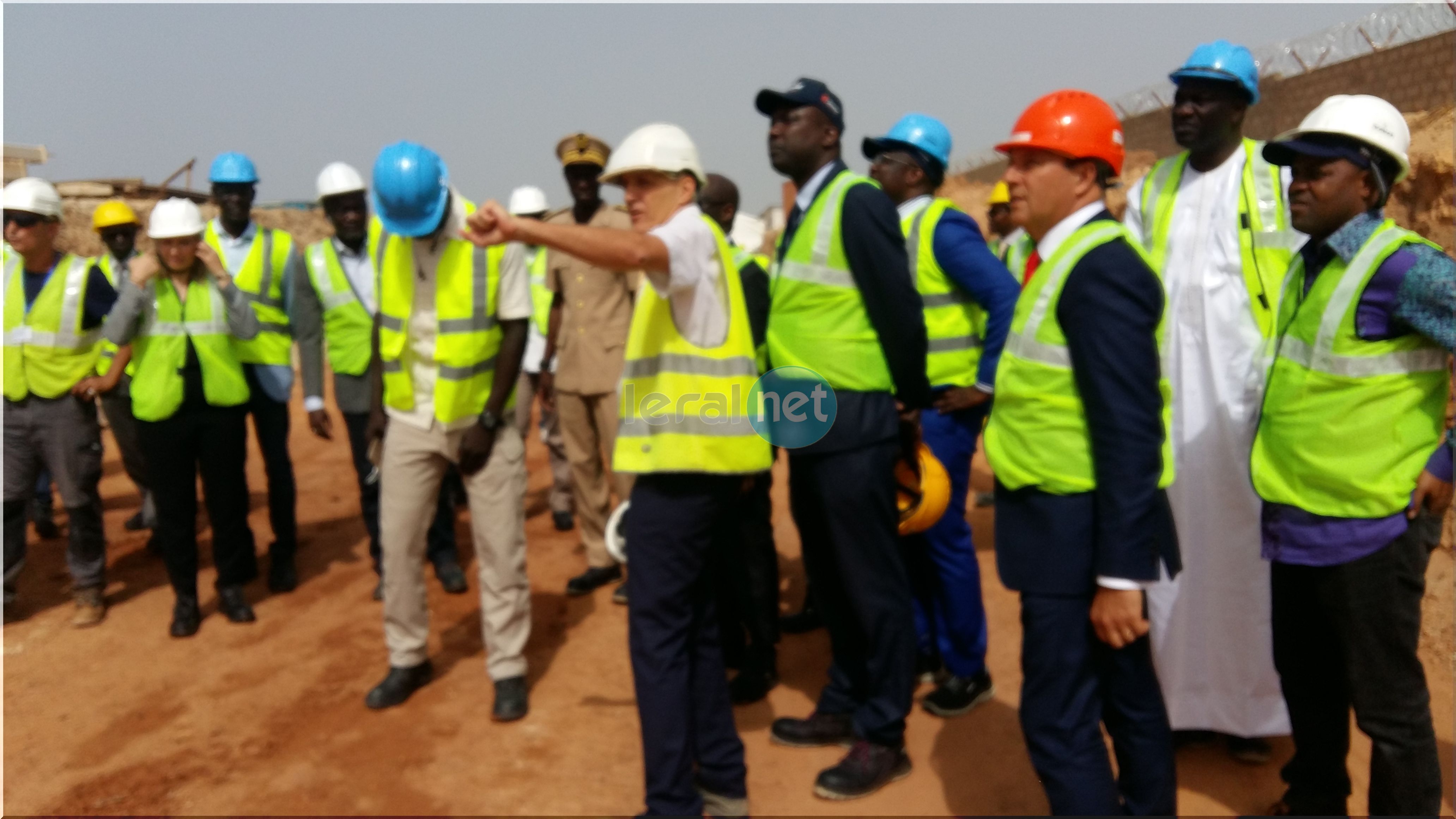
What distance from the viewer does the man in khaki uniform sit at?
17.3ft

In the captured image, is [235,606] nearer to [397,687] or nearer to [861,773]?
[397,687]

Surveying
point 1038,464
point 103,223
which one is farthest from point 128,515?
point 1038,464

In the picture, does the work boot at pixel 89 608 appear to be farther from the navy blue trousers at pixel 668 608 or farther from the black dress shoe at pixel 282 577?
the navy blue trousers at pixel 668 608

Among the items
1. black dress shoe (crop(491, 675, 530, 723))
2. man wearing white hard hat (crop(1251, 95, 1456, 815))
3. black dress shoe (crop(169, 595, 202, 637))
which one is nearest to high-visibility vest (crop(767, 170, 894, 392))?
man wearing white hard hat (crop(1251, 95, 1456, 815))

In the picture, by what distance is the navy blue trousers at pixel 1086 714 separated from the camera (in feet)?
7.91

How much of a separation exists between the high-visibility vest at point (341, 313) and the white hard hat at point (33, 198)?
1300 millimetres

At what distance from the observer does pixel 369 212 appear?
5832 mm

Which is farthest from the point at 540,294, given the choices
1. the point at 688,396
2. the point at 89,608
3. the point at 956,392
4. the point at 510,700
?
the point at 688,396

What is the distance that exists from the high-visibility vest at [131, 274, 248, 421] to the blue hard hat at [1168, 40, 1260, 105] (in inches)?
185

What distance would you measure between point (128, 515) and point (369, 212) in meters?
3.45

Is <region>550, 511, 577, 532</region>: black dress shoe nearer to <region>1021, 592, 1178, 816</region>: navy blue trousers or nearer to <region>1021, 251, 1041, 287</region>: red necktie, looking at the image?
<region>1021, 251, 1041, 287</region>: red necktie

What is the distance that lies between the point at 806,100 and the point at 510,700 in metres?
2.67

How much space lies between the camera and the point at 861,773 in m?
3.30

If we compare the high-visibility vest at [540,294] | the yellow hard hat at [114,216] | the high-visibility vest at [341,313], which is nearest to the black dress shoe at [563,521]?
the high-visibility vest at [540,294]
